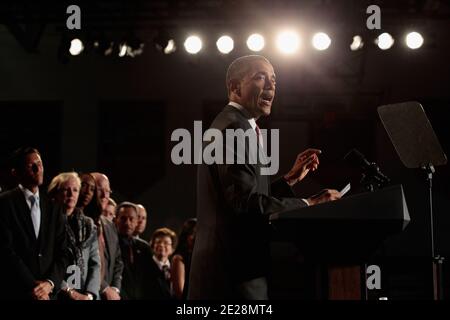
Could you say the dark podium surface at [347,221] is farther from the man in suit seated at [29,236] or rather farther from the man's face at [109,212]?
the man's face at [109,212]

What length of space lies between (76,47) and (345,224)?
5.36m

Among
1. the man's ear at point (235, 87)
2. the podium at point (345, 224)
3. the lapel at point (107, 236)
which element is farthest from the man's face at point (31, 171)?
the podium at point (345, 224)

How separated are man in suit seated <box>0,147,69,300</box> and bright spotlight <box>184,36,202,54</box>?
3490mm

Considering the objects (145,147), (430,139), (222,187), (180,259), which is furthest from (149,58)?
(222,187)

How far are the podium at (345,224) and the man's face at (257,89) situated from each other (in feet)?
1.53

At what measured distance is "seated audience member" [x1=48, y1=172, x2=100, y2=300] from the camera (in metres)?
3.69

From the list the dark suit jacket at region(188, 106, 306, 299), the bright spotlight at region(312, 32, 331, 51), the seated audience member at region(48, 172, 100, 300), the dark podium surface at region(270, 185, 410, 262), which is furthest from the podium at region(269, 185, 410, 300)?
the bright spotlight at region(312, 32, 331, 51)

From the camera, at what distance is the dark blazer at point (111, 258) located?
421cm

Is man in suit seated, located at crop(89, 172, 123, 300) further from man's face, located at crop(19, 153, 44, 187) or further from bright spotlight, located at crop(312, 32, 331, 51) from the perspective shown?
bright spotlight, located at crop(312, 32, 331, 51)

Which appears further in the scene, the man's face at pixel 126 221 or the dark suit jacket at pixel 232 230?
the man's face at pixel 126 221

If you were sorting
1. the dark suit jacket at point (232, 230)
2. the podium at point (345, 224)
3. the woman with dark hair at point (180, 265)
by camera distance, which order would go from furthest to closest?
1. the woman with dark hair at point (180, 265)
2. the dark suit jacket at point (232, 230)
3. the podium at point (345, 224)

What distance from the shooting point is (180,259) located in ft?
16.9

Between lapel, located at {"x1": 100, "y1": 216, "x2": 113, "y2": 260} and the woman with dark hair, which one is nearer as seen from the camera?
lapel, located at {"x1": 100, "y1": 216, "x2": 113, "y2": 260}

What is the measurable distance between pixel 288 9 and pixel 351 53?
4.23 feet
